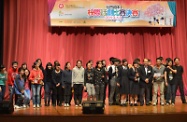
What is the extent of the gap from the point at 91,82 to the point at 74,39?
299 centimetres

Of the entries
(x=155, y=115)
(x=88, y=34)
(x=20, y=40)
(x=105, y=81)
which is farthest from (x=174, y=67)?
(x=20, y=40)

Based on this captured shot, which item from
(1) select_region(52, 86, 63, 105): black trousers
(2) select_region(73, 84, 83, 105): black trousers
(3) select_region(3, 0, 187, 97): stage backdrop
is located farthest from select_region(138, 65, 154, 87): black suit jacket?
(3) select_region(3, 0, 187, 97): stage backdrop

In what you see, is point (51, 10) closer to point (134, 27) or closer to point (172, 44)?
point (134, 27)

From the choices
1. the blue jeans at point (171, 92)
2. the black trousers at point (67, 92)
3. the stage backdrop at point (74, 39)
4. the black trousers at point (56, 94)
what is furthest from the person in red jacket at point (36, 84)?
the blue jeans at point (171, 92)

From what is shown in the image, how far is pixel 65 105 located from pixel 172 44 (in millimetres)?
4830

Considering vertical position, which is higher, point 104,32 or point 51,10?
point 51,10

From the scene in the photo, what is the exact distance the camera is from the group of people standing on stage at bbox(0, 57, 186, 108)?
7164 mm

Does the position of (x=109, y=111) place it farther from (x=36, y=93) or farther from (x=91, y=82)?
(x=36, y=93)

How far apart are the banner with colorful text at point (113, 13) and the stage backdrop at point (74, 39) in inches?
15.3

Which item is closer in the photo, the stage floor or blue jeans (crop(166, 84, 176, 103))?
the stage floor

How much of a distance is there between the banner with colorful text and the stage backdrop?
15.3 inches

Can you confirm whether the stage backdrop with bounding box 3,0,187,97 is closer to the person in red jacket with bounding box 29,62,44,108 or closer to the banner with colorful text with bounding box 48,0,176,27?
the banner with colorful text with bounding box 48,0,176,27

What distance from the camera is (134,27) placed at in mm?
10312

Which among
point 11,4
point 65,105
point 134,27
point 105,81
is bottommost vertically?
point 65,105
